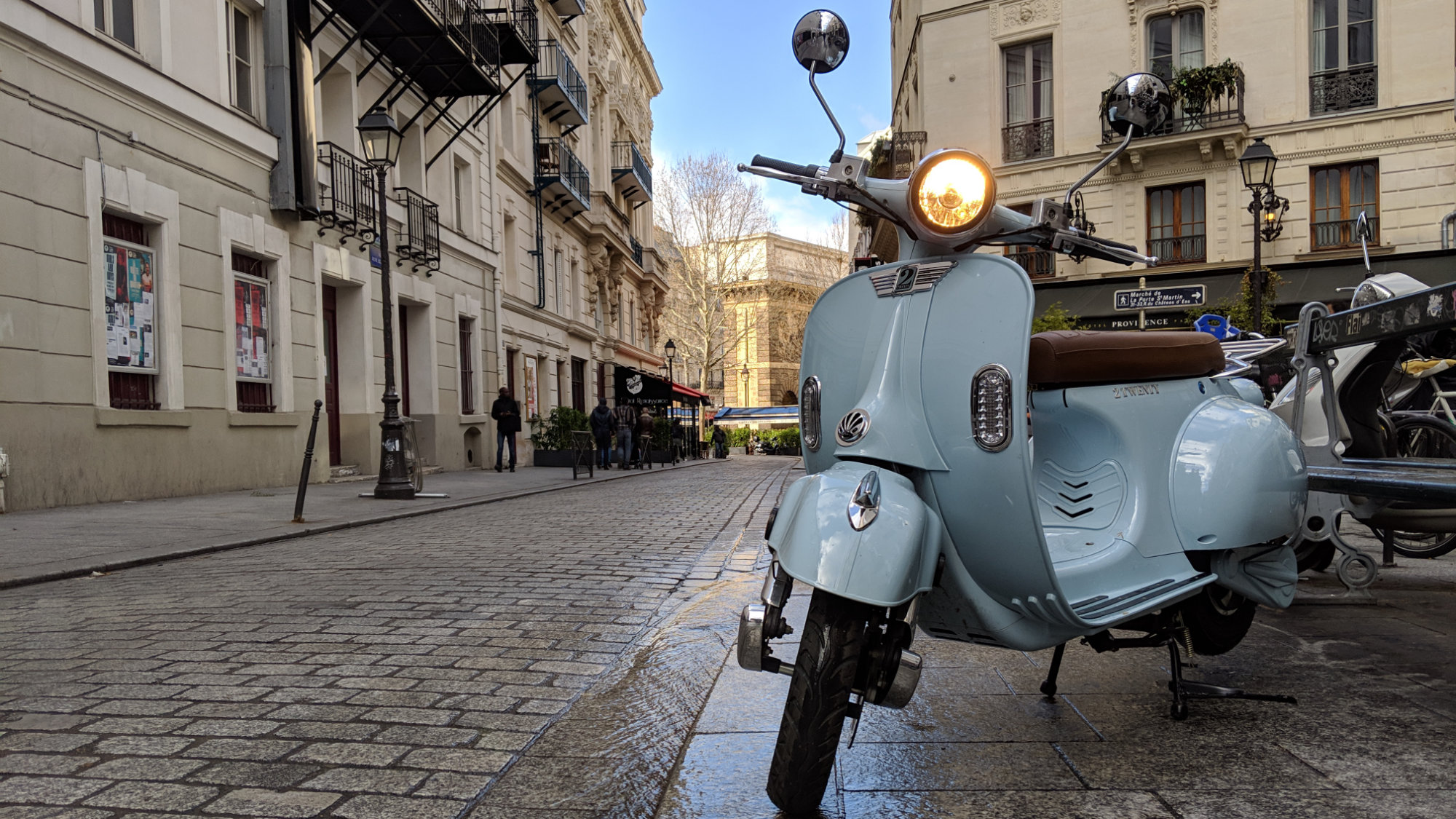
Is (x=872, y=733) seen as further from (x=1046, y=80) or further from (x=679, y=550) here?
(x=1046, y=80)

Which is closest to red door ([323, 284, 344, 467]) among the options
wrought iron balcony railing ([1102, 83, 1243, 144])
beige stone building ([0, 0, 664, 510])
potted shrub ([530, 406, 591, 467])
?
beige stone building ([0, 0, 664, 510])

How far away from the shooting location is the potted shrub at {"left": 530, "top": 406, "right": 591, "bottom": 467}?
23.0 m

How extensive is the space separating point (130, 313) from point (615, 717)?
1037 centimetres

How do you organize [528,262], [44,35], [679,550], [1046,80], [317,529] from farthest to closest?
[528,262] < [1046,80] < [44,35] < [317,529] < [679,550]

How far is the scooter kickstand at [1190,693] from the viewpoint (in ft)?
9.43

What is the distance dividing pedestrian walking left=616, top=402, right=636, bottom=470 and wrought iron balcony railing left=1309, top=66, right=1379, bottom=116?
53.9 feet

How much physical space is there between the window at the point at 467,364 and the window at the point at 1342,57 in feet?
62.1

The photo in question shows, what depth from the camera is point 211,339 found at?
40.6 ft

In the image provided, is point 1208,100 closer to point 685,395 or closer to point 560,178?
point 560,178

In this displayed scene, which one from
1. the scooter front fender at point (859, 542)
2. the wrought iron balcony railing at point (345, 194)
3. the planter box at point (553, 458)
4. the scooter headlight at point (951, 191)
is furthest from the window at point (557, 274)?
the scooter front fender at point (859, 542)

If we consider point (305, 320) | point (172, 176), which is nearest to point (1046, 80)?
point (305, 320)

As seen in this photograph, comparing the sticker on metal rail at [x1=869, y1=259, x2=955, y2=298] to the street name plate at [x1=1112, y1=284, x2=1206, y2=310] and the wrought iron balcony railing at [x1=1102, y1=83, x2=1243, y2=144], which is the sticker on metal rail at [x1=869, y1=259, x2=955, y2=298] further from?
the wrought iron balcony railing at [x1=1102, y1=83, x2=1243, y2=144]

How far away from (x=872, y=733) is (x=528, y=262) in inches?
1005

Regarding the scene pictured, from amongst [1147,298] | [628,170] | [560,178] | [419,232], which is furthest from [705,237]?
[1147,298]
